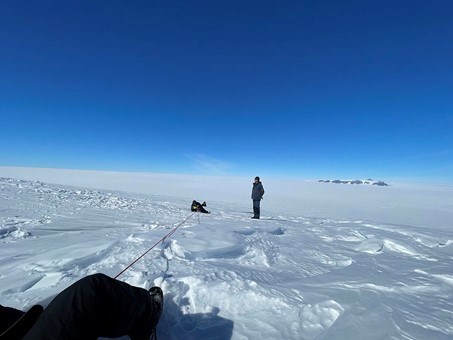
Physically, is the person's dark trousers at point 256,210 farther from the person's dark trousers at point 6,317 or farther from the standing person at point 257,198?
the person's dark trousers at point 6,317

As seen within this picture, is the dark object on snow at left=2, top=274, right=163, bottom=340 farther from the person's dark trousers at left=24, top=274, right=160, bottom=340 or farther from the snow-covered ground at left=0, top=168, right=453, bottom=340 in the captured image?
the snow-covered ground at left=0, top=168, right=453, bottom=340

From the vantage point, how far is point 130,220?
290 inches

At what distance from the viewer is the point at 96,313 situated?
157 centimetres

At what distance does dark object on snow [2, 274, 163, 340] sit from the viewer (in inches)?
55.8

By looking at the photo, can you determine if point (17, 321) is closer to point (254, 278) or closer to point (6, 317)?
point (6, 317)

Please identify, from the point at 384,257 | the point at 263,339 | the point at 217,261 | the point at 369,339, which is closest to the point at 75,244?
the point at 217,261

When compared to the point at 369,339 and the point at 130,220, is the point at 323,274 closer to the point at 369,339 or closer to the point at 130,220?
the point at 369,339

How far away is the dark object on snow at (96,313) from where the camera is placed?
1.42 m

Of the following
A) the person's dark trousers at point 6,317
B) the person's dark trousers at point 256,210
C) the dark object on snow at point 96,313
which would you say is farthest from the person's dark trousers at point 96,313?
the person's dark trousers at point 256,210

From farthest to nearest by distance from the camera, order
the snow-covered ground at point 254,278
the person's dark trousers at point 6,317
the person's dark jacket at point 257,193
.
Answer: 1. the person's dark jacket at point 257,193
2. the snow-covered ground at point 254,278
3. the person's dark trousers at point 6,317

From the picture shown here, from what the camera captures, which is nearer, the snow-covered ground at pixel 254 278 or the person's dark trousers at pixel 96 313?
the person's dark trousers at pixel 96 313

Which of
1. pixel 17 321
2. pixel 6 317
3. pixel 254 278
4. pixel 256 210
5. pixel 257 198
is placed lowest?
pixel 254 278

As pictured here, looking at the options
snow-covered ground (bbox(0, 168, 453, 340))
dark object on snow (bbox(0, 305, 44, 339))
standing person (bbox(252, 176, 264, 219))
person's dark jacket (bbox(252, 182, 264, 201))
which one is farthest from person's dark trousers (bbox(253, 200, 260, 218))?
dark object on snow (bbox(0, 305, 44, 339))

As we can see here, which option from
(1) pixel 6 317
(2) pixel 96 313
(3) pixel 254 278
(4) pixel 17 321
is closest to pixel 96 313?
(2) pixel 96 313
